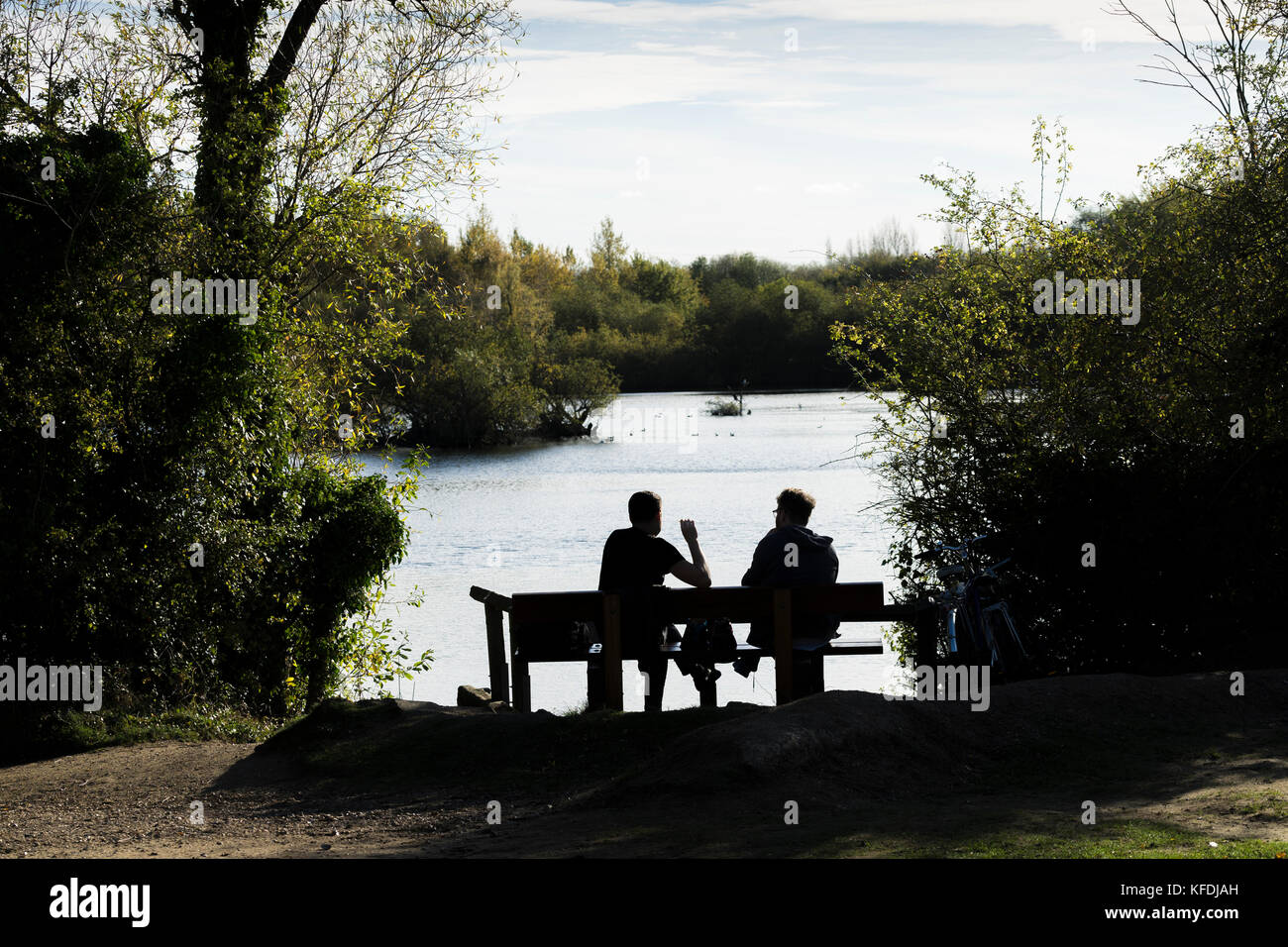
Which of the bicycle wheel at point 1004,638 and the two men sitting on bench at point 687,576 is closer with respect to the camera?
the two men sitting on bench at point 687,576

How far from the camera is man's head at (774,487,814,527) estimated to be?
30.3 ft

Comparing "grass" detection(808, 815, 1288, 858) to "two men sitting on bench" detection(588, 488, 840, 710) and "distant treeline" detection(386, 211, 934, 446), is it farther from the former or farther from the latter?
"distant treeline" detection(386, 211, 934, 446)

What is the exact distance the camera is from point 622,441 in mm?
58125

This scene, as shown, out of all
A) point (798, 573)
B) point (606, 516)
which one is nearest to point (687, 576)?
point (798, 573)

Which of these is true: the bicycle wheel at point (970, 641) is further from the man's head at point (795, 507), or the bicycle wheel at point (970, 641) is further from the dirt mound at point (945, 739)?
the man's head at point (795, 507)

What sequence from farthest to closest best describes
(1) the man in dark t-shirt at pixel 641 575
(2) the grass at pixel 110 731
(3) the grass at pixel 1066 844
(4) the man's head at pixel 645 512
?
(2) the grass at pixel 110 731, (4) the man's head at pixel 645 512, (1) the man in dark t-shirt at pixel 641 575, (3) the grass at pixel 1066 844

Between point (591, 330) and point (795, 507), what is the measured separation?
74.7 metres

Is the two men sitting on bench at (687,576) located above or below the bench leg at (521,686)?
above

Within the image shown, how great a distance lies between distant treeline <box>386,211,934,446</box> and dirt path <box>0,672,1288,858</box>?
24.5 feet

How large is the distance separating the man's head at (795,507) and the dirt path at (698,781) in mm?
1709

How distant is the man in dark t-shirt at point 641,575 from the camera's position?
8875mm

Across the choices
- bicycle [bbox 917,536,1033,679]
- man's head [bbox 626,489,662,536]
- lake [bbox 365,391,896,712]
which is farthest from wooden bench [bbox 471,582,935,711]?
lake [bbox 365,391,896,712]

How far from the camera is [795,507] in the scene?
9.26 metres

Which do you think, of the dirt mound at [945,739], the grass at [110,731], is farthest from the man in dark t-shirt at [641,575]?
the grass at [110,731]
